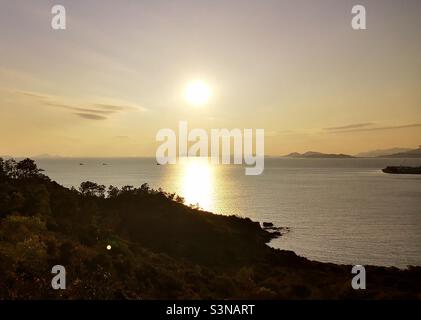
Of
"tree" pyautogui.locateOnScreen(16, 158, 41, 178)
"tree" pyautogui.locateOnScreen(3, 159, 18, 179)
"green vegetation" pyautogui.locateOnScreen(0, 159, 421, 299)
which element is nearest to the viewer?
"green vegetation" pyautogui.locateOnScreen(0, 159, 421, 299)

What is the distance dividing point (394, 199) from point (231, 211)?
221 ft

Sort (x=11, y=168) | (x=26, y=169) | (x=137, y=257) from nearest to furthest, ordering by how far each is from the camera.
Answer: (x=137, y=257), (x=26, y=169), (x=11, y=168)

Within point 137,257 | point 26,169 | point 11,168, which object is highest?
point 11,168

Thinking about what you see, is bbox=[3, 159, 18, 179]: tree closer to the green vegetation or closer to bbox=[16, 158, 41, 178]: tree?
the green vegetation

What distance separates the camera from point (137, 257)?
2808 centimetres

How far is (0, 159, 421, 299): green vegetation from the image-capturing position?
1842cm

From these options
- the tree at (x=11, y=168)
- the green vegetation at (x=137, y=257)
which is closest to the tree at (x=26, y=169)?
the green vegetation at (x=137, y=257)

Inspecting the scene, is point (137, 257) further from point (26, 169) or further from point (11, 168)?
point (11, 168)

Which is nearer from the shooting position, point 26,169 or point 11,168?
point 26,169

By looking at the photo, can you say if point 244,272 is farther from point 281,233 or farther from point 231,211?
point 231,211

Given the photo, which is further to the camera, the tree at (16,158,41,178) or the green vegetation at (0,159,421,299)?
the tree at (16,158,41,178)

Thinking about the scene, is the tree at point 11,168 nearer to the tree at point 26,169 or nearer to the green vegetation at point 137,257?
the green vegetation at point 137,257

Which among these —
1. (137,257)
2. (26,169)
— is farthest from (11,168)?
(137,257)

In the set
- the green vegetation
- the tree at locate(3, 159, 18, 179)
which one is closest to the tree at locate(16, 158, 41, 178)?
the green vegetation
